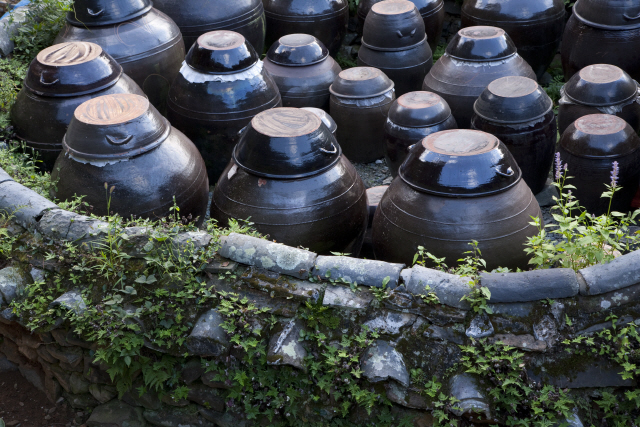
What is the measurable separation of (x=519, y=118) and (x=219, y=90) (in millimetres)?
2943

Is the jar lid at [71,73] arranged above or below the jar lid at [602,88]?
above

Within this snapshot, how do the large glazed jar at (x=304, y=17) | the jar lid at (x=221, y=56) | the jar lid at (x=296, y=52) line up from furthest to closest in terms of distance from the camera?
the large glazed jar at (x=304, y=17) < the jar lid at (x=296, y=52) < the jar lid at (x=221, y=56)

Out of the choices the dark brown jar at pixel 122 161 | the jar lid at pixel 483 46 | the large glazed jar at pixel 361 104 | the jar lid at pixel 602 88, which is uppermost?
the dark brown jar at pixel 122 161

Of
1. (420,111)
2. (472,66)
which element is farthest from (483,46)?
(420,111)

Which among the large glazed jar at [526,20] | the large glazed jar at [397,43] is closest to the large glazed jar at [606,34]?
the large glazed jar at [526,20]

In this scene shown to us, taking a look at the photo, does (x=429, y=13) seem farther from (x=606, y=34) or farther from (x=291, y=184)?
(x=291, y=184)

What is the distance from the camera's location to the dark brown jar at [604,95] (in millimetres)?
6465

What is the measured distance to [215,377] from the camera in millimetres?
3719

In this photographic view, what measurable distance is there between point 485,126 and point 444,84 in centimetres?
111

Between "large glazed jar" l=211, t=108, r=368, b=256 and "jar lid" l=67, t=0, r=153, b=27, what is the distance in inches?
105

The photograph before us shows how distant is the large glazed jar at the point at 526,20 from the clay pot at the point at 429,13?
46cm

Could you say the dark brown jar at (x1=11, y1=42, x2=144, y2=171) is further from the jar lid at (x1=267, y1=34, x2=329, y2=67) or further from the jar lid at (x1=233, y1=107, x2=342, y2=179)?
the jar lid at (x1=267, y1=34, x2=329, y2=67)

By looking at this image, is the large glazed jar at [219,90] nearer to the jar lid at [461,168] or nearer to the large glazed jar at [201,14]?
the large glazed jar at [201,14]

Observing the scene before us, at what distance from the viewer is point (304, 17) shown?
28.4ft
